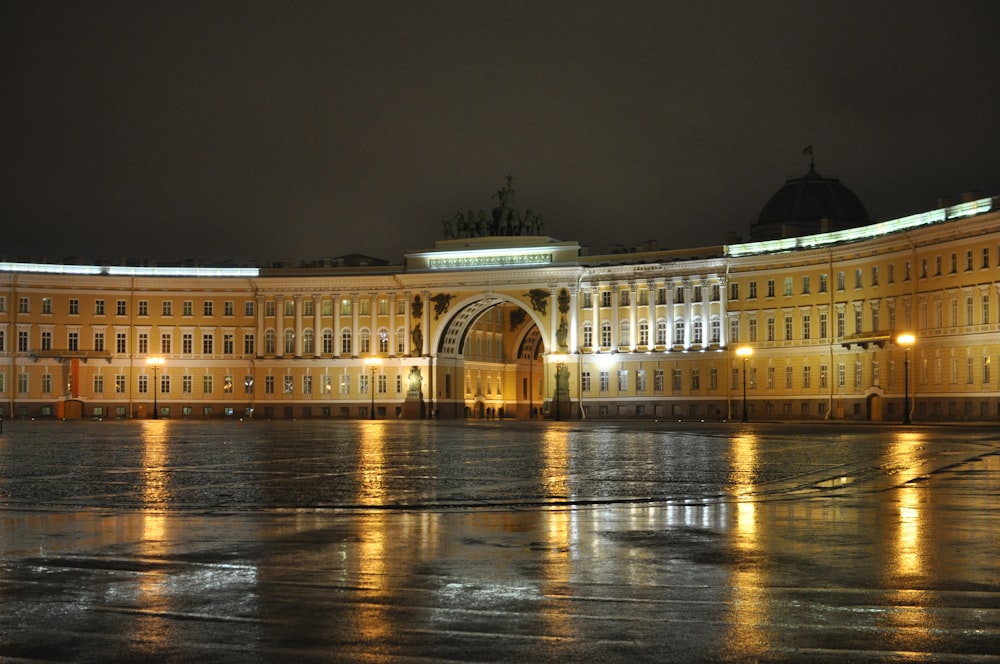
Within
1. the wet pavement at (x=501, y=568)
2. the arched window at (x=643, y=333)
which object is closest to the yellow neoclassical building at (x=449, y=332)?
the arched window at (x=643, y=333)

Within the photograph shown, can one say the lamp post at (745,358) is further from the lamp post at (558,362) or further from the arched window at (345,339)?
the arched window at (345,339)

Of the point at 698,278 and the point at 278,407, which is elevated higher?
the point at 698,278

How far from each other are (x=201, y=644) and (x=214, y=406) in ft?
349

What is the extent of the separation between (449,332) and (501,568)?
10130cm

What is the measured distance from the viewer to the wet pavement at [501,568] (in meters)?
8.97

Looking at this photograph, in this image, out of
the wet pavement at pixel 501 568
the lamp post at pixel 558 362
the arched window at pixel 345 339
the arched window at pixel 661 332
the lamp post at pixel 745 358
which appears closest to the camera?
the wet pavement at pixel 501 568

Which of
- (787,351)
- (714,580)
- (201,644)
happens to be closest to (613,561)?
(714,580)

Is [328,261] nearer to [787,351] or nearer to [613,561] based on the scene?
[787,351]

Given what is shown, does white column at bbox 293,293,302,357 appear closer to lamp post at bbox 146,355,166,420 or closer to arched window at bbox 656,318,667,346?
lamp post at bbox 146,355,166,420

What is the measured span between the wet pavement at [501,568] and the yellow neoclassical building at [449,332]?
72.0m

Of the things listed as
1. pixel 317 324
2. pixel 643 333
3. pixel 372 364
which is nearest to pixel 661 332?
pixel 643 333

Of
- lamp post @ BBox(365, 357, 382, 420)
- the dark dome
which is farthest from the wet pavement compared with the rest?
lamp post @ BBox(365, 357, 382, 420)

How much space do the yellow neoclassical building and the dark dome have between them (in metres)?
0.60

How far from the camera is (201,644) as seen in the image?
8.95 meters
